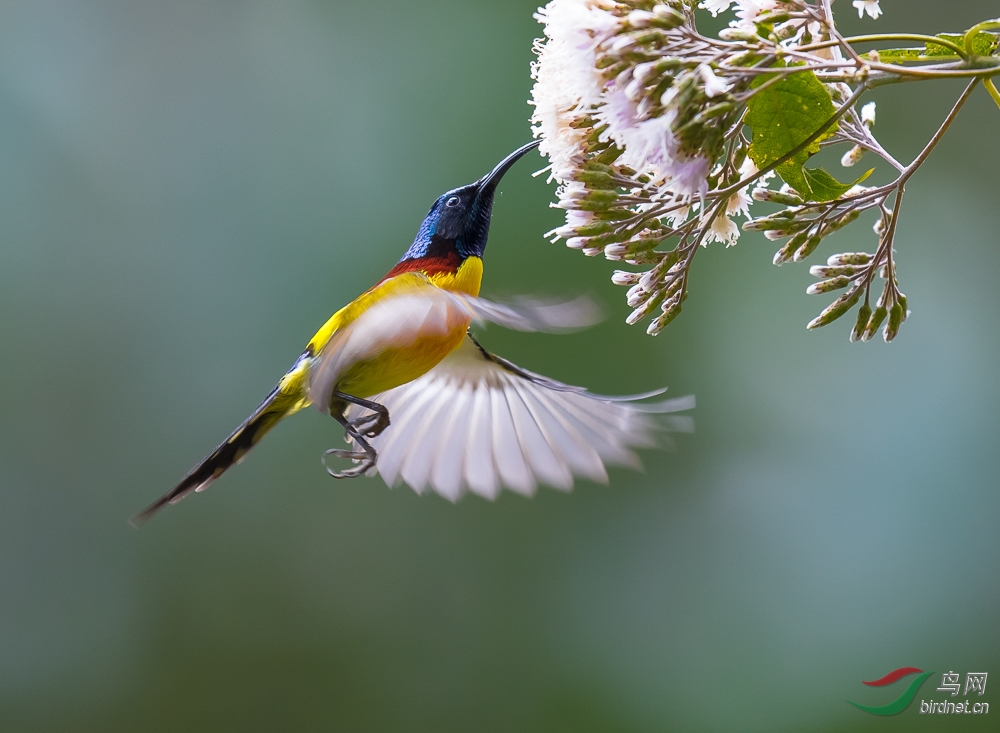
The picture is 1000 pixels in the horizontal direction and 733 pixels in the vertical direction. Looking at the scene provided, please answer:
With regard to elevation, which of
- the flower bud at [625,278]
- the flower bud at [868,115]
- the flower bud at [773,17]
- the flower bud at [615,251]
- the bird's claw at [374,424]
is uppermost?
the flower bud at [773,17]

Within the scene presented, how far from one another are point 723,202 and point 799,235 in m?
0.14

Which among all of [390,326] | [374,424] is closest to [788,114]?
[390,326]

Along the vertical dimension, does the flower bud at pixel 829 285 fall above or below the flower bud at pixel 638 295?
below

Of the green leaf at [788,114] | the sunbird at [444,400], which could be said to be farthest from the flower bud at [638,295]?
the green leaf at [788,114]

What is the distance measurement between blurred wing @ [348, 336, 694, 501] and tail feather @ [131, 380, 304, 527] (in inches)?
12.7

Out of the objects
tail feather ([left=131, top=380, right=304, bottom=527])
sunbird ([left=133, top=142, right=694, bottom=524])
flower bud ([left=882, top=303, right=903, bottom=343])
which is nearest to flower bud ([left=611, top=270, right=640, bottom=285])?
sunbird ([left=133, top=142, right=694, bottom=524])

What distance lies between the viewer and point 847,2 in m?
4.99

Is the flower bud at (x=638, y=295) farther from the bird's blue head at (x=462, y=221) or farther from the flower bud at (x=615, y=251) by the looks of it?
the bird's blue head at (x=462, y=221)

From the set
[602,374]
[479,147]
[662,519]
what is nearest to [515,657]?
[662,519]

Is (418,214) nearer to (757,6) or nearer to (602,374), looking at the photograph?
(602,374)

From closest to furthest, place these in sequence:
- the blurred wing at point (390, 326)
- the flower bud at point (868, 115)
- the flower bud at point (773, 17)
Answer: the flower bud at point (773, 17) < the flower bud at point (868, 115) < the blurred wing at point (390, 326)

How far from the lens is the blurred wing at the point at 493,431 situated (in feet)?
7.27

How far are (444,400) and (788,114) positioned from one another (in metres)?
1.57

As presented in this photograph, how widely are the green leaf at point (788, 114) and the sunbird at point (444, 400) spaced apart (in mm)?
460
